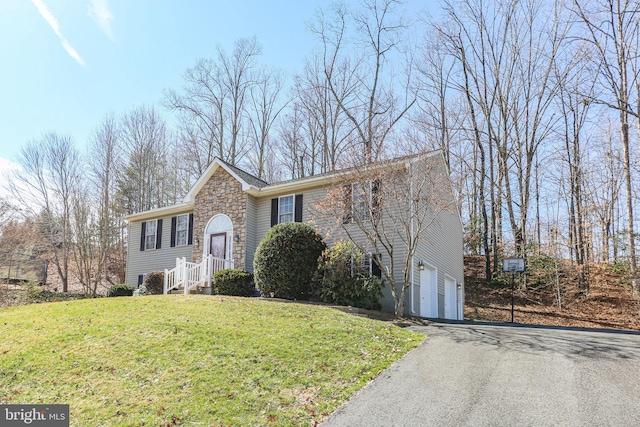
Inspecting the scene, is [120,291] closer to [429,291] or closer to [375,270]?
[375,270]

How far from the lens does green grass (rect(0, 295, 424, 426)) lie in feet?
18.4

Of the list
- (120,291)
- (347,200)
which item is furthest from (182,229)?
(347,200)

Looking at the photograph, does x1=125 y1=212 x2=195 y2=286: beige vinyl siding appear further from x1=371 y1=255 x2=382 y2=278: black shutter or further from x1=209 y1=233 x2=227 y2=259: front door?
x1=371 y1=255 x2=382 y2=278: black shutter

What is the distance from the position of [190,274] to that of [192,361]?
888 centimetres

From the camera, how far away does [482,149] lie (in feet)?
74.3

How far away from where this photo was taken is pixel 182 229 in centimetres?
1925

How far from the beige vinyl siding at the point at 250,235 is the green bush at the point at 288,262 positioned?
2.70 meters

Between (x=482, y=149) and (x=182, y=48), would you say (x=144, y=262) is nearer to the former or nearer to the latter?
(x=182, y=48)

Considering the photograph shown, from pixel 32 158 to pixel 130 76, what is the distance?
1458cm

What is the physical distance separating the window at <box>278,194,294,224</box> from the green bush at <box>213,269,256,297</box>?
8.33 feet

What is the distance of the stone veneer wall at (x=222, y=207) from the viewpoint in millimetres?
16491

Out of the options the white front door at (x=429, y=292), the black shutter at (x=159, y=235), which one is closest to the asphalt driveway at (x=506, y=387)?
the white front door at (x=429, y=292)

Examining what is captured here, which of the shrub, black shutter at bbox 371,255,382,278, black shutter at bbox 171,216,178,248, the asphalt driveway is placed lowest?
the asphalt driveway

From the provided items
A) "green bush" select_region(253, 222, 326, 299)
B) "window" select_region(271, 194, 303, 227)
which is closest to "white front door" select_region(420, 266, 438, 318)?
"green bush" select_region(253, 222, 326, 299)
